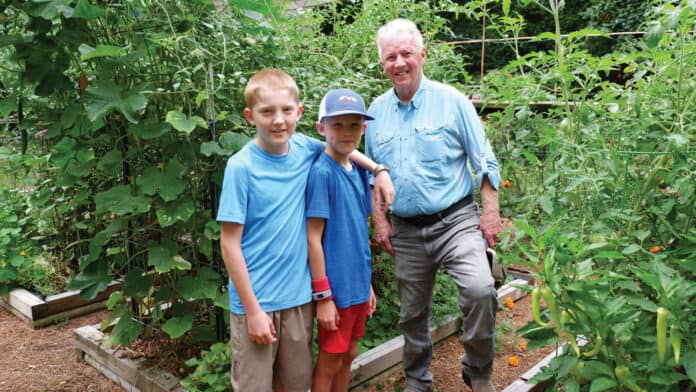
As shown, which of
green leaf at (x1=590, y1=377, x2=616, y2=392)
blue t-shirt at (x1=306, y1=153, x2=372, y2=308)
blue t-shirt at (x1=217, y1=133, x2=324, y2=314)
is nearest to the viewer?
green leaf at (x1=590, y1=377, x2=616, y2=392)

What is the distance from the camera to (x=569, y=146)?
2.20m

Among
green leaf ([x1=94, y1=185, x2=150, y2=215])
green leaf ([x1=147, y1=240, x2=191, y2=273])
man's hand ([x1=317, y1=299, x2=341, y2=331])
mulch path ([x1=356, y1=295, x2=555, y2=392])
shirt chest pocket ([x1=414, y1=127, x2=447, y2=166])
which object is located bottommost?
mulch path ([x1=356, y1=295, x2=555, y2=392])

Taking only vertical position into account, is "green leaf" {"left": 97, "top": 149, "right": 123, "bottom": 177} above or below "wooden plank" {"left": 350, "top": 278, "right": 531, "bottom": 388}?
above

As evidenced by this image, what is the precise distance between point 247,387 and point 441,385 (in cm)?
139

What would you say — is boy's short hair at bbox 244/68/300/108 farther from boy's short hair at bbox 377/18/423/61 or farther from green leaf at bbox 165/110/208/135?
boy's short hair at bbox 377/18/423/61

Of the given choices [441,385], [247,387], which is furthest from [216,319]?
[441,385]

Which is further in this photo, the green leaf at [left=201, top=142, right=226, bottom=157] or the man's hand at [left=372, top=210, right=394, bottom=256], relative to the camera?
the man's hand at [left=372, top=210, right=394, bottom=256]

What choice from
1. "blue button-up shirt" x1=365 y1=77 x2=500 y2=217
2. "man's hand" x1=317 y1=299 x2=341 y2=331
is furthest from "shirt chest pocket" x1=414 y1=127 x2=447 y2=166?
"man's hand" x1=317 y1=299 x2=341 y2=331

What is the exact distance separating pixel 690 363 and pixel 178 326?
209cm

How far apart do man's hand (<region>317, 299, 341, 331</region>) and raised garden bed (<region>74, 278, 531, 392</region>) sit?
929mm

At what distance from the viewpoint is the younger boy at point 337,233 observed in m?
1.99

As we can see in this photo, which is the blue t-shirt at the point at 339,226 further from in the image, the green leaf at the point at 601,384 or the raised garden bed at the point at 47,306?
the raised garden bed at the point at 47,306

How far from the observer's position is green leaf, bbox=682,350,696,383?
5.44 ft

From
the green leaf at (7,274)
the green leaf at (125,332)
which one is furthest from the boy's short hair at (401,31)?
the green leaf at (7,274)
